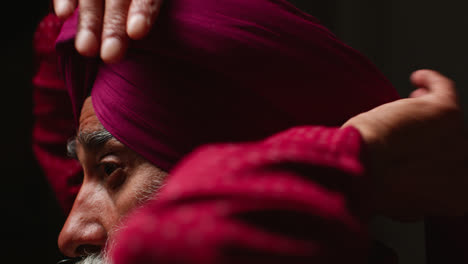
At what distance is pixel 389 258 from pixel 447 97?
0.24 meters

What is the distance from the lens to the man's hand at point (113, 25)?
2.10 feet

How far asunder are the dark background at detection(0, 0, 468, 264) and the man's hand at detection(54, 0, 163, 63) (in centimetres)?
69

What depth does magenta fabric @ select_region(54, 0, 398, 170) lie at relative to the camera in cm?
64

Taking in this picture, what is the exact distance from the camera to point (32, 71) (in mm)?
1731

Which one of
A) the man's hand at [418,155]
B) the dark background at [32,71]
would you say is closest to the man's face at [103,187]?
the man's hand at [418,155]

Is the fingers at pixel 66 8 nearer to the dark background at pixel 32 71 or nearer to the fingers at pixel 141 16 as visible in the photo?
the fingers at pixel 141 16

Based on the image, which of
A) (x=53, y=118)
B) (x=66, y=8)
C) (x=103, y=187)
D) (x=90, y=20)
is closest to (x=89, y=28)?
(x=90, y=20)

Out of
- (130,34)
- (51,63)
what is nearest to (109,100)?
(130,34)

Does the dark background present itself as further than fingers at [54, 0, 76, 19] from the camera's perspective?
Yes

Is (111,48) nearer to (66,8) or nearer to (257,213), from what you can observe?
(66,8)

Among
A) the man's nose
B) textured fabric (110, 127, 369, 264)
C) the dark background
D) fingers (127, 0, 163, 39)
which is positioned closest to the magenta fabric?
fingers (127, 0, 163, 39)

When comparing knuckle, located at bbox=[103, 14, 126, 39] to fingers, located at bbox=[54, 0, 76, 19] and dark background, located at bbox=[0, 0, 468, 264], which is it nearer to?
fingers, located at bbox=[54, 0, 76, 19]

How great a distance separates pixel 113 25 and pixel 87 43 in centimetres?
5

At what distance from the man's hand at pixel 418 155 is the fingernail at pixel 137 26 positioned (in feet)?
1.16
